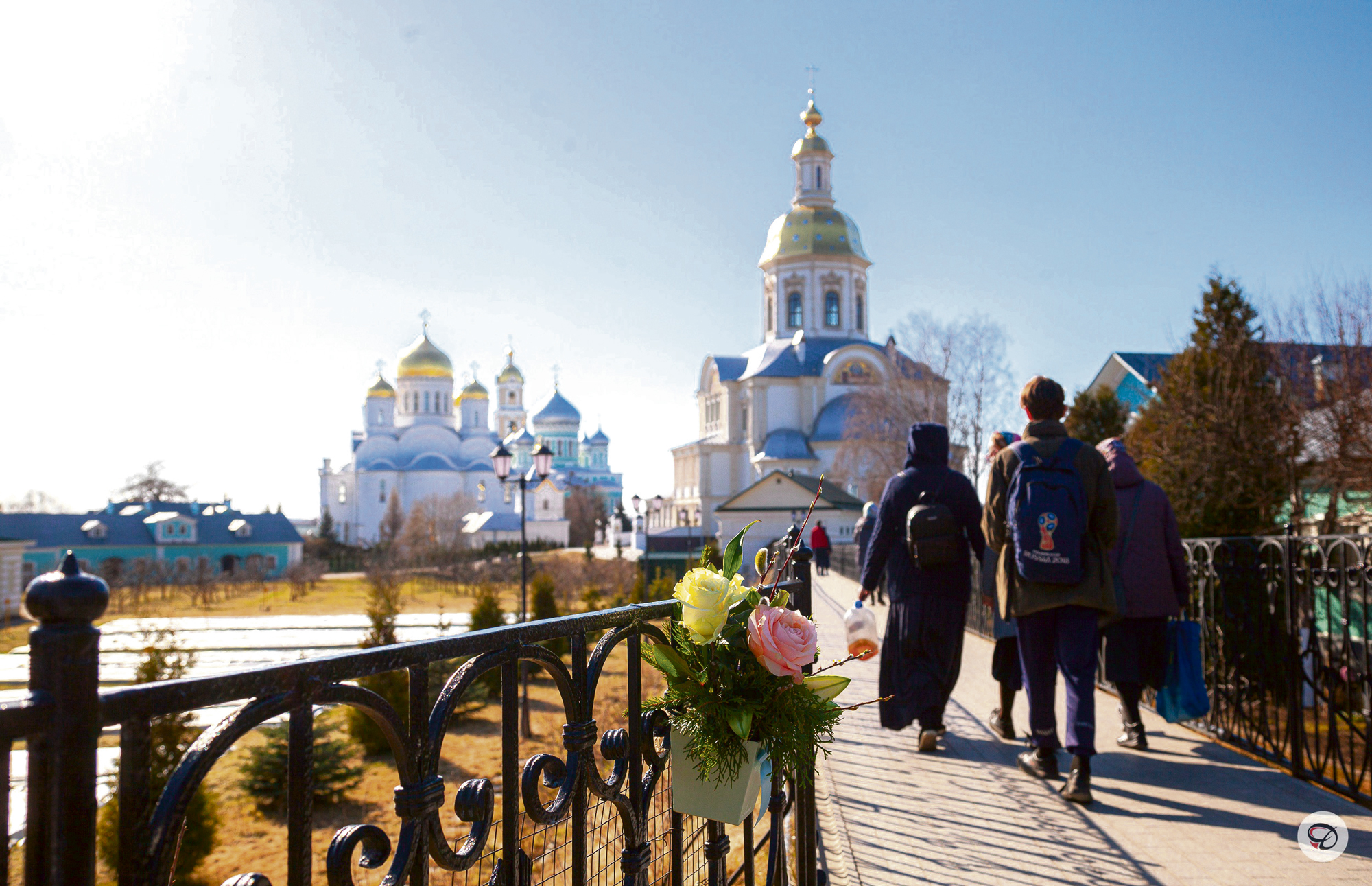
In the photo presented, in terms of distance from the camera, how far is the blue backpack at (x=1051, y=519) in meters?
4.25

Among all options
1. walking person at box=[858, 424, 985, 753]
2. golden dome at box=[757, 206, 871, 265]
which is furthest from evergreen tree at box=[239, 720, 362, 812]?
golden dome at box=[757, 206, 871, 265]

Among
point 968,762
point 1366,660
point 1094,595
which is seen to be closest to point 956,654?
point 968,762

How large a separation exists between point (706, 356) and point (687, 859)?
4952 cm

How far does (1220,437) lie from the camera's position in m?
14.6

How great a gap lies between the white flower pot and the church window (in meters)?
47.8

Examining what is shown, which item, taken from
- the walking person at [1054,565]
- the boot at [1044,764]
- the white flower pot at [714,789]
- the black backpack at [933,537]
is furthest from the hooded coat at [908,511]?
the white flower pot at [714,789]

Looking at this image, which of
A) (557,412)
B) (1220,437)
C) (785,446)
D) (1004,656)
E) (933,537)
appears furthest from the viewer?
(557,412)

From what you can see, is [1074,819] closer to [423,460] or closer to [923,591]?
[923,591]

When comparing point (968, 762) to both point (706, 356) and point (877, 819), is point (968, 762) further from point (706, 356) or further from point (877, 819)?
point (706, 356)

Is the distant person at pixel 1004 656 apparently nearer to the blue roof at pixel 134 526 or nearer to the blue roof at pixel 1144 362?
the blue roof at pixel 1144 362

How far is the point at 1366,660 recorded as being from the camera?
174 inches

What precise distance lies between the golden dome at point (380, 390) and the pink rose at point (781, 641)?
6982 centimetres

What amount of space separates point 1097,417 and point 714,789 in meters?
20.0

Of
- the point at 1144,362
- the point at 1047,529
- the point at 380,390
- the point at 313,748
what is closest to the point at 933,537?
the point at 1047,529
